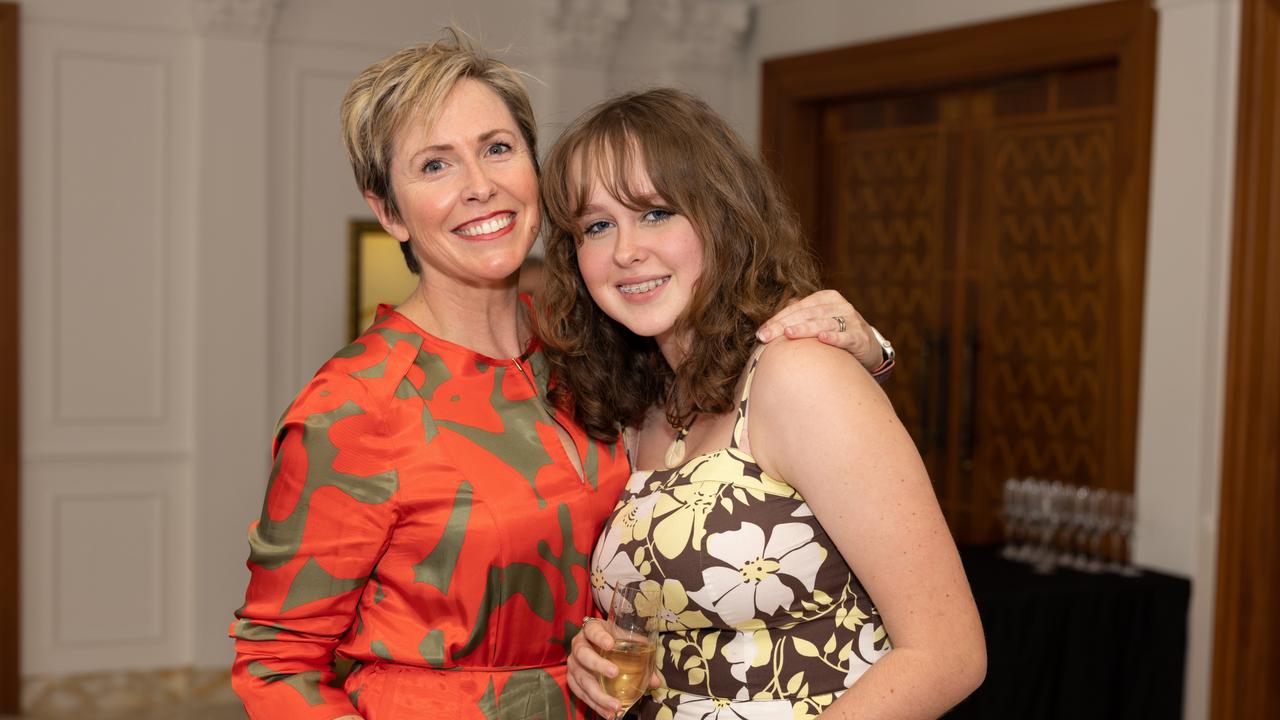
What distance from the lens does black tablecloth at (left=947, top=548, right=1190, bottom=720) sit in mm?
3682

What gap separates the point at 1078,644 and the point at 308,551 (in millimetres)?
2774

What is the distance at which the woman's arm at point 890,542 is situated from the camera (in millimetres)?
1677

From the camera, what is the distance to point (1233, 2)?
3965mm

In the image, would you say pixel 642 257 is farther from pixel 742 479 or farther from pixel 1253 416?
pixel 1253 416

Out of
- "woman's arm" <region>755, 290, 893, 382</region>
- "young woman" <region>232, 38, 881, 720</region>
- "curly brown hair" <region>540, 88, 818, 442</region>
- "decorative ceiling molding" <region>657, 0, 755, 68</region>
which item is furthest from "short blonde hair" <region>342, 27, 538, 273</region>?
"decorative ceiling molding" <region>657, 0, 755, 68</region>

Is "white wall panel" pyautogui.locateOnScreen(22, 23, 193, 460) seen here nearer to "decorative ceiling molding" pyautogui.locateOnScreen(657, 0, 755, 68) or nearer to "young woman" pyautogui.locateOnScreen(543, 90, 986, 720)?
"decorative ceiling molding" pyautogui.locateOnScreen(657, 0, 755, 68)

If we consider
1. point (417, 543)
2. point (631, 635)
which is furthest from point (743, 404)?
point (417, 543)

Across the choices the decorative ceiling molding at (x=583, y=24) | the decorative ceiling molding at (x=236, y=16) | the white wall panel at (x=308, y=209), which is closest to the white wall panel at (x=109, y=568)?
the white wall panel at (x=308, y=209)

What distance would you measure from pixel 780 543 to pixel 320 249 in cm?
414

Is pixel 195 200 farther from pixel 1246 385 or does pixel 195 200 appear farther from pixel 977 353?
pixel 1246 385

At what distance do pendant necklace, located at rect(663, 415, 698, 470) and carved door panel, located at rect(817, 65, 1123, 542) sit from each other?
110 inches

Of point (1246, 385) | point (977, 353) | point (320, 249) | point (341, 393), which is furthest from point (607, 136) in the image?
point (320, 249)

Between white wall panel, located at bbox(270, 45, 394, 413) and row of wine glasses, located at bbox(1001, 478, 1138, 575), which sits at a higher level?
white wall panel, located at bbox(270, 45, 394, 413)

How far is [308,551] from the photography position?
5.77 ft
